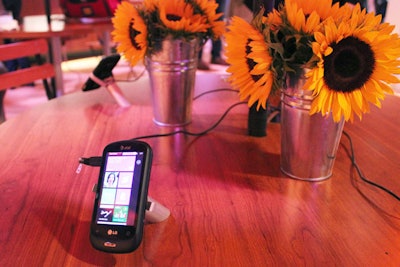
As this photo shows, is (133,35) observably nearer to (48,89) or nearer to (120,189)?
(120,189)

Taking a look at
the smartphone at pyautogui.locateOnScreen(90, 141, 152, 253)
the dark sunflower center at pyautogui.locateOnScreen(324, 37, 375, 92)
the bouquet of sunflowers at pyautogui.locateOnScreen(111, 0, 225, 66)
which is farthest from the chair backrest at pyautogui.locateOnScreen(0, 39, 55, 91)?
the dark sunflower center at pyautogui.locateOnScreen(324, 37, 375, 92)

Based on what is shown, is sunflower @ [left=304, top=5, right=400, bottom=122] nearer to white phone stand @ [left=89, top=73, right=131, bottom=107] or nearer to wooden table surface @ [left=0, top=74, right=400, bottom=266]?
wooden table surface @ [left=0, top=74, right=400, bottom=266]

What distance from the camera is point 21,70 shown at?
1.47 m

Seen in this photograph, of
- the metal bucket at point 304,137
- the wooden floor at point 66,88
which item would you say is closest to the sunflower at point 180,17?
the metal bucket at point 304,137

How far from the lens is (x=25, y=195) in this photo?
68 centimetres

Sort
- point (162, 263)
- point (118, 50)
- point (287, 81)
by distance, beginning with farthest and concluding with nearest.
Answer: point (118, 50), point (287, 81), point (162, 263)

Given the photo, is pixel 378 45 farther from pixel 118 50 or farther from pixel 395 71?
pixel 118 50

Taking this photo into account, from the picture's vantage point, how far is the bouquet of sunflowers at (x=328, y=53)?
57 cm

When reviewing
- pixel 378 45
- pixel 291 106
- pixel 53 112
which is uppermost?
pixel 378 45

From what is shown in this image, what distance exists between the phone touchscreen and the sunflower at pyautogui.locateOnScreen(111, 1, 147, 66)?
36 centimetres

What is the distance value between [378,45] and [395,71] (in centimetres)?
5

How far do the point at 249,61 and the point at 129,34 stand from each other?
1.18 ft

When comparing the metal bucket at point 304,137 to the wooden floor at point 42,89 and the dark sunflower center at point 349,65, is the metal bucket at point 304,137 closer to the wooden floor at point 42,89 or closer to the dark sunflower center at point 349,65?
the dark sunflower center at point 349,65

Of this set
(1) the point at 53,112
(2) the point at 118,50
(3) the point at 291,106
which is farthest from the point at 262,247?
(1) the point at 53,112
